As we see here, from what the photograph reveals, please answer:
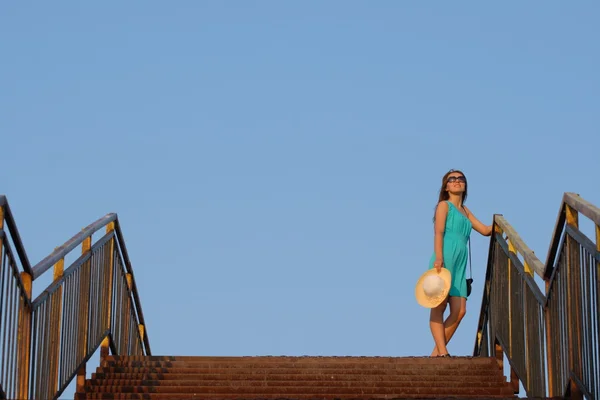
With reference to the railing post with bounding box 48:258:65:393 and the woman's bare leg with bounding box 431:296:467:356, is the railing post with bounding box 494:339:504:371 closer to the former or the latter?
the woman's bare leg with bounding box 431:296:467:356

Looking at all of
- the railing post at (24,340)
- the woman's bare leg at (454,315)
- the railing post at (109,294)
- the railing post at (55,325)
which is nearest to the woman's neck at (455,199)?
the woman's bare leg at (454,315)

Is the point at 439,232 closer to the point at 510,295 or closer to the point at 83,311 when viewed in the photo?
the point at 510,295

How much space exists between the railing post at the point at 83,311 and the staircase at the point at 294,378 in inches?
3.0

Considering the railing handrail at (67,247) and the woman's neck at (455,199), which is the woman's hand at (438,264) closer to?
the woman's neck at (455,199)

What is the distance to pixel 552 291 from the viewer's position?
8203 mm

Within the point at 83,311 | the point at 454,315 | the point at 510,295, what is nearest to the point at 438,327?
the point at 454,315

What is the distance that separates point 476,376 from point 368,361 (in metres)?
0.78

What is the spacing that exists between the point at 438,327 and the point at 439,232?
2.83ft

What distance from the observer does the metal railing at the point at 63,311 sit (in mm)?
7281

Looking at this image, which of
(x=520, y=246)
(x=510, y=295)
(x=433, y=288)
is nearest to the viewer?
(x=520, y=246)

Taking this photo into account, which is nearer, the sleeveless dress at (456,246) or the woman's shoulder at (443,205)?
the sleeveless dress at (456,246)

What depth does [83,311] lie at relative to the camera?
977 centimetres

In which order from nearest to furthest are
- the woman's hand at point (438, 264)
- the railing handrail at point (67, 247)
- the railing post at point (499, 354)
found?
1. the railing handrail at point (67, 247)
2. the railing post at point (499, 354)
3. the woman's hand at point (438, 264)

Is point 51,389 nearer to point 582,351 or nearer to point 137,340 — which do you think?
point 582,351
